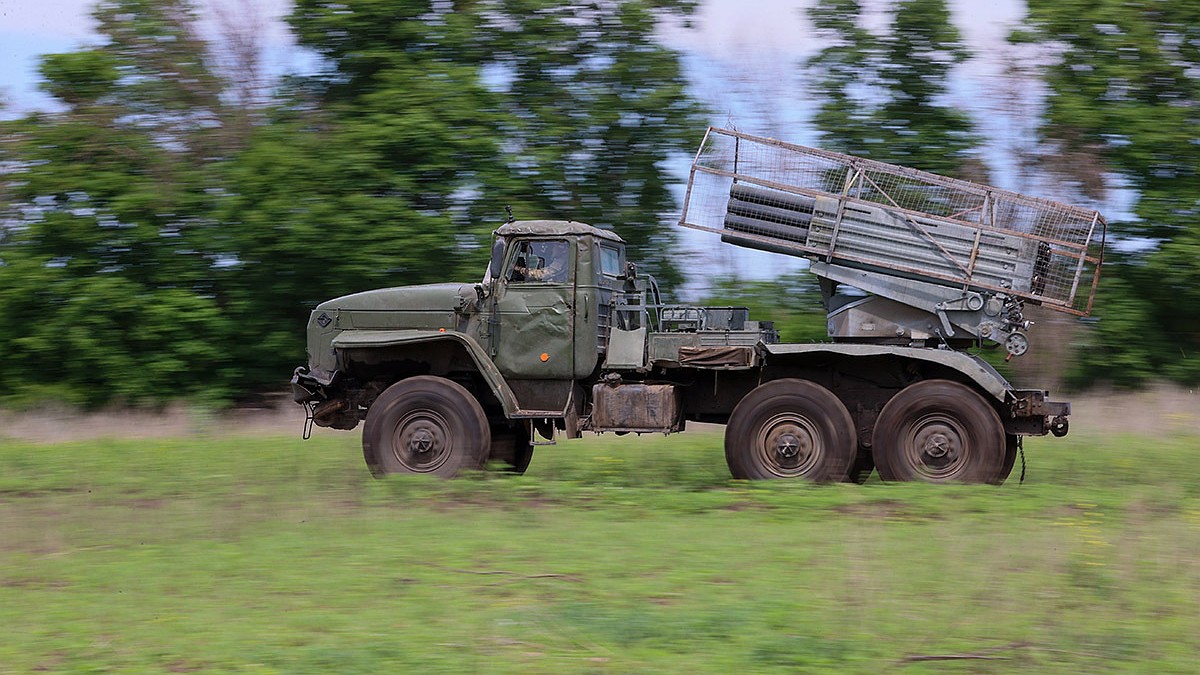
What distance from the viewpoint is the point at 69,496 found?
11984 mm

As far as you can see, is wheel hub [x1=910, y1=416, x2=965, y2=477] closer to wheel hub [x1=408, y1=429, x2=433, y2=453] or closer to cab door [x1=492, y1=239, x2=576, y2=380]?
cab door [x1=492, y1=239, x2=576, y2=380]

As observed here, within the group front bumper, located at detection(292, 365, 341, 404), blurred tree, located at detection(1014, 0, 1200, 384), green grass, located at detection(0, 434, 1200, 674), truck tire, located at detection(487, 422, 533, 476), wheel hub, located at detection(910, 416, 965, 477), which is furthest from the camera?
blurred tree, located at detection(1014, 0, 1200, 384)

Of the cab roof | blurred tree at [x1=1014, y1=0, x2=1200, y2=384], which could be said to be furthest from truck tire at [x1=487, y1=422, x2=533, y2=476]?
blurred tree at [x1=1014, y1=0, x2=1200, y2=384]

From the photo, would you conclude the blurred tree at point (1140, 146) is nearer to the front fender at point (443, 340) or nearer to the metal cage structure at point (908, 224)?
the metal cage structure at point (908, 224)

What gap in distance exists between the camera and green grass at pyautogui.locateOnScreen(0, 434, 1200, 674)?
20.2 feet

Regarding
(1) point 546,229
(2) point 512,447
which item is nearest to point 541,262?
(1) point 546,229

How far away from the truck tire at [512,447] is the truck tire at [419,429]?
113 centimetres

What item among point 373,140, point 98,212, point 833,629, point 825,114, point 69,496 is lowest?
point 69,496

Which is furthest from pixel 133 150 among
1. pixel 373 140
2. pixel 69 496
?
pixel 69 496

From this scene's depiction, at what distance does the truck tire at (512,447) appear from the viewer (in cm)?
1420

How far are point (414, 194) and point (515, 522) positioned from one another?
12181 mm

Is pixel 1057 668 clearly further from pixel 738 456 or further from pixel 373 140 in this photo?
pixel 373 140

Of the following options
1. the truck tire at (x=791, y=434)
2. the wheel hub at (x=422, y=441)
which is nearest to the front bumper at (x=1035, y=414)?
the truck tire at (x=791, y=434)

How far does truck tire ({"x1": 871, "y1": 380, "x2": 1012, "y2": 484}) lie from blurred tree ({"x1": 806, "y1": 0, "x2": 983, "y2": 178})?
34.7ft
